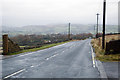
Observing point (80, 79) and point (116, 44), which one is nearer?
point (80, 79)

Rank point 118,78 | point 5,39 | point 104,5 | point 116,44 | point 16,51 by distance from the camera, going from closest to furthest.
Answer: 1. point 118,78
2. point 116,44
3. point 5,39
4. point 16,51
5. point 104,5

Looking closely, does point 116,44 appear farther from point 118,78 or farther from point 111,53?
point 118,78

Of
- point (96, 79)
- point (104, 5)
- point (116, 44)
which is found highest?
point (104, 5)

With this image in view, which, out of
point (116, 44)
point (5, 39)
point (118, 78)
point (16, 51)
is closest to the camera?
point (118, 78)

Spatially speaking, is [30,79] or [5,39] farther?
[5,39]

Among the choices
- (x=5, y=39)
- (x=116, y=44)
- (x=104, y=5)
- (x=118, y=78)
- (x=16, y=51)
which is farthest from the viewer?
(x=104, y=5)

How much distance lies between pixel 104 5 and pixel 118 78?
66.8 ft

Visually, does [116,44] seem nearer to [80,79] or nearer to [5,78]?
[80,79]

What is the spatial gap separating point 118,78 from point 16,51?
56.9ft

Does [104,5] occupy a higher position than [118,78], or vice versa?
[104,5]

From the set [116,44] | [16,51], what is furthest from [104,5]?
[16,51]

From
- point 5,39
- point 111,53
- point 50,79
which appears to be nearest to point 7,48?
point 5,39

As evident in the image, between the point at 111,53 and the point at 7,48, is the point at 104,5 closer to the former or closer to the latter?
the point at 111,53

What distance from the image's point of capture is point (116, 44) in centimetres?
1902
